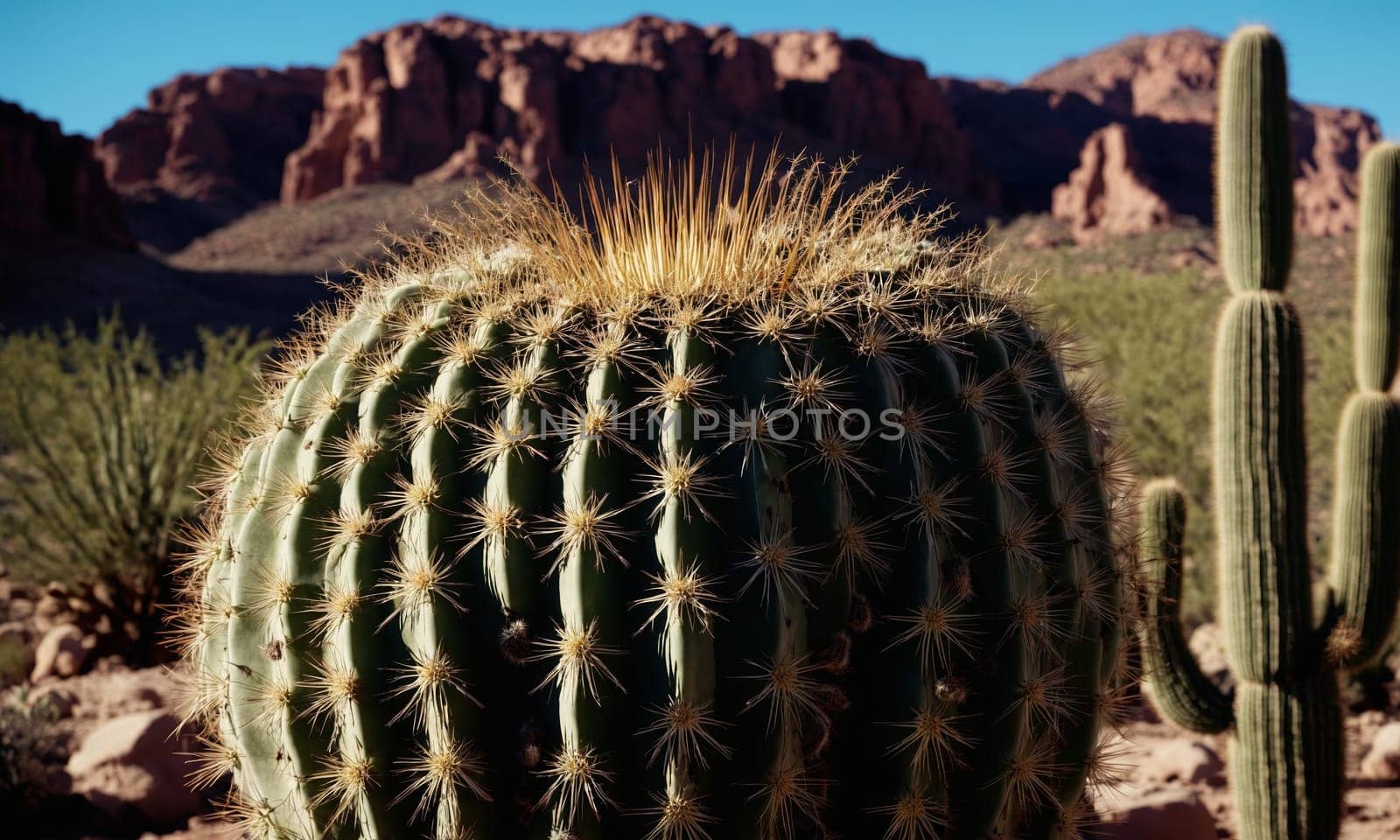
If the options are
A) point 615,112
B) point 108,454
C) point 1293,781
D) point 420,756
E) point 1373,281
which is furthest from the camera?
point 615,112

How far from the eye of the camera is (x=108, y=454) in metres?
6.99

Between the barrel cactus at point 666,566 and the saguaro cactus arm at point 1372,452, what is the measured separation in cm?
287

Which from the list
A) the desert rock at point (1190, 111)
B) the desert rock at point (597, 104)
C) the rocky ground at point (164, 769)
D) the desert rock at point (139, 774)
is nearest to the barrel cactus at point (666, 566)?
the rocky ground at point (164, 769)

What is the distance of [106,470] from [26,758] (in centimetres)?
304

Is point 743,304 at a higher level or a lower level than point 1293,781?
higher

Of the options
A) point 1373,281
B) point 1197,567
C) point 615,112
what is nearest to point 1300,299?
point 1197,567

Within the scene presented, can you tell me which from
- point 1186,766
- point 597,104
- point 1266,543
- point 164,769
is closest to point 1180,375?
point 1186,766

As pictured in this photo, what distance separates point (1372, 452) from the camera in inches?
209

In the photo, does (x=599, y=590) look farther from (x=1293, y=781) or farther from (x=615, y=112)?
(x=615, y=112)

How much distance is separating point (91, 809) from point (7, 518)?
374 cm

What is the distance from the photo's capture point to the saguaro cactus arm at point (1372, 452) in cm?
485

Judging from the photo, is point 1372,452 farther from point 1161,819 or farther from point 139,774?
point 139,774

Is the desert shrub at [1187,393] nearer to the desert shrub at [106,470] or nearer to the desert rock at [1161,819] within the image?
the desert rock at [1161,819]

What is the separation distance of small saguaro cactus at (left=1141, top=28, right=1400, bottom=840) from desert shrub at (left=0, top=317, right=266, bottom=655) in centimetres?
571
